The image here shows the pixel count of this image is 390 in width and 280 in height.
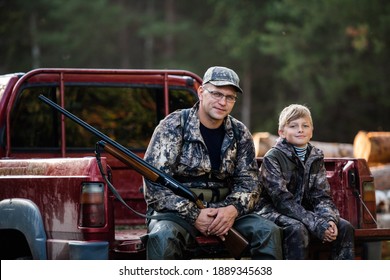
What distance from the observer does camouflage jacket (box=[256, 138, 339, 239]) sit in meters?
6.00

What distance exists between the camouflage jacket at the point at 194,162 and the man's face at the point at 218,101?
11cm

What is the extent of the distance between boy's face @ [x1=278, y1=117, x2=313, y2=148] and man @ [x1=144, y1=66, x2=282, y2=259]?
286mm

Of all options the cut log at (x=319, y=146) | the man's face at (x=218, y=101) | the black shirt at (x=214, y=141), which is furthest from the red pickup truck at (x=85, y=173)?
the cut log at (x=319, y=146)

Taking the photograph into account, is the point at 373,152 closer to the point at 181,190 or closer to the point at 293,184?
the point at 293,184

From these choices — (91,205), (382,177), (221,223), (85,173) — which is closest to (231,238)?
(221,223)

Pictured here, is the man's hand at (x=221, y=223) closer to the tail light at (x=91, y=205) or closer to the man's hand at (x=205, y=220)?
the man's hand at (x=205, y=220)

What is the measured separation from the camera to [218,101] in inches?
236

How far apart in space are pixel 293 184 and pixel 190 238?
89cm

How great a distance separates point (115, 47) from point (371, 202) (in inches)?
1294

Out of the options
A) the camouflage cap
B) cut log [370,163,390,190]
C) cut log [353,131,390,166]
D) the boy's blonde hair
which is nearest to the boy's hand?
the boy's blonde hair

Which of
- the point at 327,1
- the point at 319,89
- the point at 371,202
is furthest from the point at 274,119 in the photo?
the point at 371,202

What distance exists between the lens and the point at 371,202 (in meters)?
6.48

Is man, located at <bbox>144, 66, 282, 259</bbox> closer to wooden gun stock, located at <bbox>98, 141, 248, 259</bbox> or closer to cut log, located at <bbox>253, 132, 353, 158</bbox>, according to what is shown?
wooden gun stock, located at <bbox>98, 141, 248, 259</bbox>
